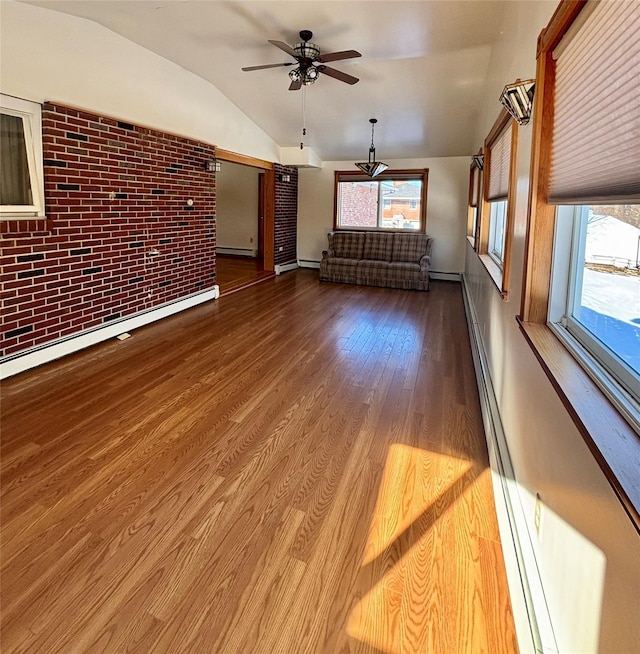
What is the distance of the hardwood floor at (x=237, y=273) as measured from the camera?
6.87 meters

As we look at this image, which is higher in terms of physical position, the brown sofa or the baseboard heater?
the brown sofa

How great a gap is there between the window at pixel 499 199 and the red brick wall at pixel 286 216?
14.6ft

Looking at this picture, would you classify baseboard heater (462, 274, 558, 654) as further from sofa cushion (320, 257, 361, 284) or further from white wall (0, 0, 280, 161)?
sofa cushion (320, 257, 361, 284)

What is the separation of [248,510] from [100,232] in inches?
130

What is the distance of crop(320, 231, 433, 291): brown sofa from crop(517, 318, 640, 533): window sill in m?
5.81

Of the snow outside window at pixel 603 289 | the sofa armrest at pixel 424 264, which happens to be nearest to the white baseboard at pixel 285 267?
the sofa armrest at pixel 424 264

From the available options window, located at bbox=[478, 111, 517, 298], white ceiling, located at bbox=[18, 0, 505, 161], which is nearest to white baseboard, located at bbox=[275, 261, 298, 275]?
white ceiling, located at bbox=[18, 0, 505, 161]

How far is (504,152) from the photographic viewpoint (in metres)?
3.21

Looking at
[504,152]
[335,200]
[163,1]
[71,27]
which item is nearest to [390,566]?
[504,152]

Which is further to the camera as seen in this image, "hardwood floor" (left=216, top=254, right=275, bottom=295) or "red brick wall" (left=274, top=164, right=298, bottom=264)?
"red brick wall" (left=274, top=164, right=298, bottom=264)

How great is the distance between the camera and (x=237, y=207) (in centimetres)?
1014

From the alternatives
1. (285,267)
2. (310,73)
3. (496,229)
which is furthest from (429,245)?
(310,73)

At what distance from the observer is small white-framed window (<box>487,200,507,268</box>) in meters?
3.96

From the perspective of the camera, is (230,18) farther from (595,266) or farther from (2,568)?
(2,568)
